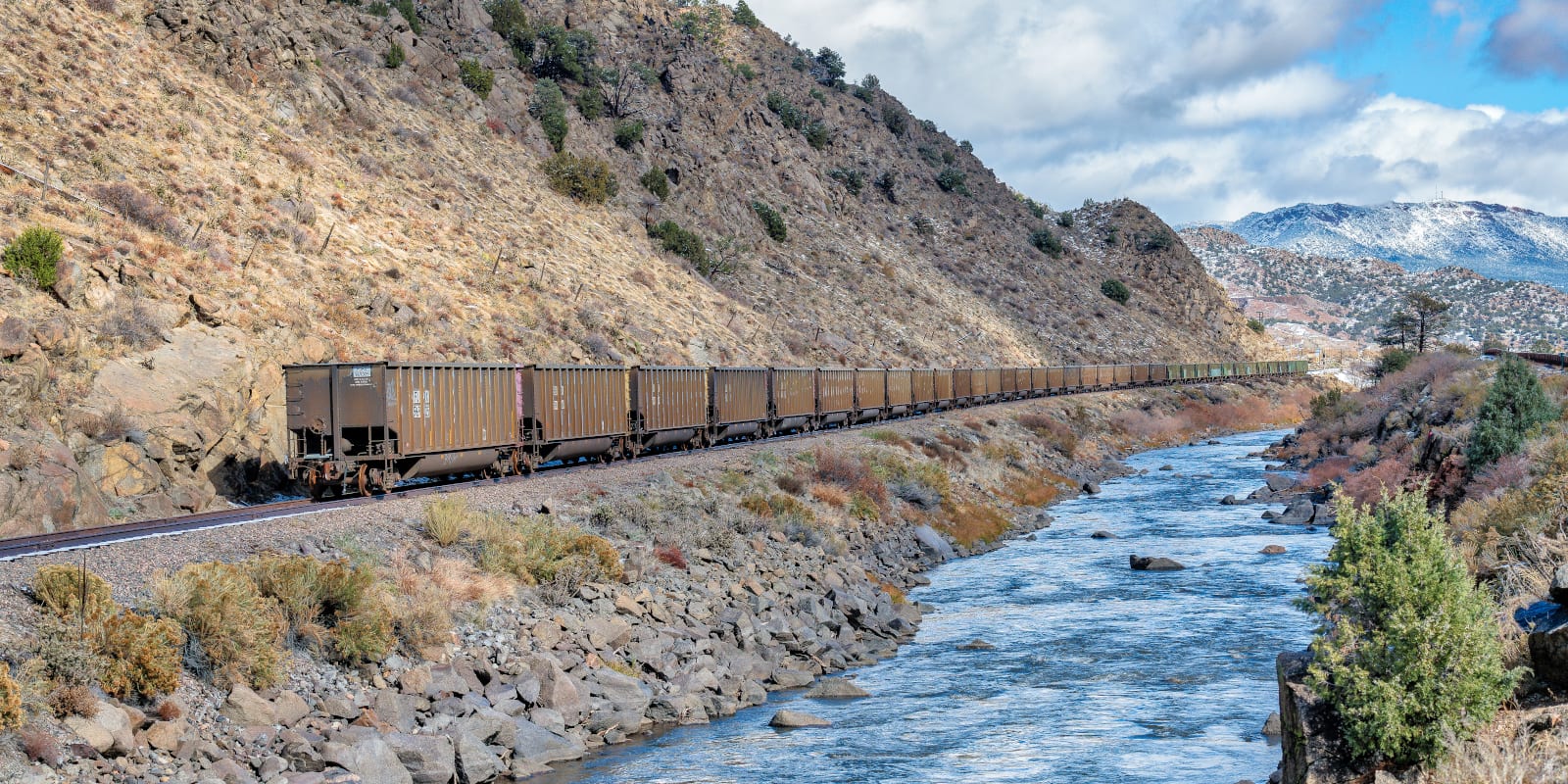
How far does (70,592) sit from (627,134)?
6413 cm

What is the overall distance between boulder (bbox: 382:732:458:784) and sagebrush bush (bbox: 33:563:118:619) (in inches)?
130

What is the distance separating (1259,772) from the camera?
46.6 feet

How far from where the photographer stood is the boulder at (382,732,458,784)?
13.0 m

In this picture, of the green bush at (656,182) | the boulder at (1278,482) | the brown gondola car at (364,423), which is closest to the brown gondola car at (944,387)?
A: the boulder at (1278,482)

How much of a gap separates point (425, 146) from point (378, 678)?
151 ft

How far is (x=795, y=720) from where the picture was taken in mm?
16875

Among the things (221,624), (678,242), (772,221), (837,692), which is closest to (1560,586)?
(837,692)

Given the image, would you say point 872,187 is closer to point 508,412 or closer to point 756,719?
point 508,412

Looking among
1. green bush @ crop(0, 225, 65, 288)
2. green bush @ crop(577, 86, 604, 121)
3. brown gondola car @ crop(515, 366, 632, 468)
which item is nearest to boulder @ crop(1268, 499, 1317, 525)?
brown gondola car @ crop(515, 366, 632, 468)

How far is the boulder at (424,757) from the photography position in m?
13.0

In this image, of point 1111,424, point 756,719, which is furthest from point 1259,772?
point 1111,424

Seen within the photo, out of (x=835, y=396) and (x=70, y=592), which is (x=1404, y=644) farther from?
(x=835, y=396)

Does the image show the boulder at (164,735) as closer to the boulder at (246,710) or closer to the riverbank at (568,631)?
the riverbank at (568,631)

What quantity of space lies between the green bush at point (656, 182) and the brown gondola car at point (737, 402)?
31667mm
